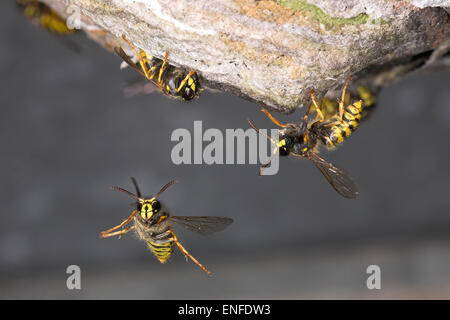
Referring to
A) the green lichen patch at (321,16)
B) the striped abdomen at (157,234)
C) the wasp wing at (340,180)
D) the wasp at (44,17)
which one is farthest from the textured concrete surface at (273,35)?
the wasp at (44,17)

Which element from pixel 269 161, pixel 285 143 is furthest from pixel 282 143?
pixel 269 161

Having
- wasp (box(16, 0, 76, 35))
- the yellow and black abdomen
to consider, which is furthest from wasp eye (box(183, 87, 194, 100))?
wasp (box(16, 0, 76, 35))

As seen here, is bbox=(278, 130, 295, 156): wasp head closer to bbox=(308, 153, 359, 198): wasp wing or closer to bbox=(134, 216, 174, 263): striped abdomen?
bbox=(308, 153, 359, 198): wasp wing

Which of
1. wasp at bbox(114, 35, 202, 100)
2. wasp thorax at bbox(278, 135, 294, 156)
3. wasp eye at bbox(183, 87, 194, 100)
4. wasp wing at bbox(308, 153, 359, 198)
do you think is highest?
wasp at bbox(114, 35, 202, 100)

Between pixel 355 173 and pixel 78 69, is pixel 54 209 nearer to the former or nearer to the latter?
pixel 78 69

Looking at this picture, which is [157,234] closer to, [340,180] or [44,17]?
[340,180]


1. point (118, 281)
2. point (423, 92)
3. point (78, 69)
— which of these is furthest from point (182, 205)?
point (423, 92)

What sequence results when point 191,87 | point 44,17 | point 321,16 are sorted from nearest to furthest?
point 321,16 → point 191,87 → point 44,17
